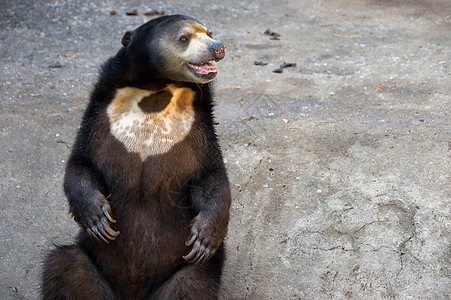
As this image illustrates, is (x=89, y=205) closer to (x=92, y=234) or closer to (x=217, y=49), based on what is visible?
(x=92, y=234)

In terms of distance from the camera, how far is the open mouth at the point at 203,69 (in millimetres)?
3429

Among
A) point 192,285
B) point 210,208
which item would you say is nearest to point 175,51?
point 210,208

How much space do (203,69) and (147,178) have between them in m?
0.64

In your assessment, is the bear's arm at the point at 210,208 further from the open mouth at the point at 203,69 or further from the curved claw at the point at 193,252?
the open mouth at the point at 203,69

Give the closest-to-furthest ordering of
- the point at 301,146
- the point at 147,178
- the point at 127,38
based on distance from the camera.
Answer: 1. the point at 147,178
2. the point at 127,38
3. the point at 301,146

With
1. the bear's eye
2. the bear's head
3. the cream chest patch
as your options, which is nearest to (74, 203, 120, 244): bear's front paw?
the cream chest patch

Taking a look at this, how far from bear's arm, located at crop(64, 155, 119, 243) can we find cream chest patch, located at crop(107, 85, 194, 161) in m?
0.28

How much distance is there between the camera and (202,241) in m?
3.44

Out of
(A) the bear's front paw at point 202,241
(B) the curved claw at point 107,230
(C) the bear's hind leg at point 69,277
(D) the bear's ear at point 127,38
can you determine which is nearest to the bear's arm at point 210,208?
(A) the bear's front paw at point 202,241

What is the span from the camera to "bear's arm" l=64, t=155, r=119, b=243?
11.3ft

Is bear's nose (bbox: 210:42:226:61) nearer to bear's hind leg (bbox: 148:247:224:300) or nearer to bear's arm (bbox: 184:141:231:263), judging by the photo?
bear's arm (bbox: 184:141:231:263)

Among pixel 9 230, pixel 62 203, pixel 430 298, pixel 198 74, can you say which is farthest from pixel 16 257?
pixel 430 298

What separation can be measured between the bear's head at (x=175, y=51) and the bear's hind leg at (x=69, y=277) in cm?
102

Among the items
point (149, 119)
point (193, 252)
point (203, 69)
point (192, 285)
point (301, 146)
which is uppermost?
point (203, 69)
